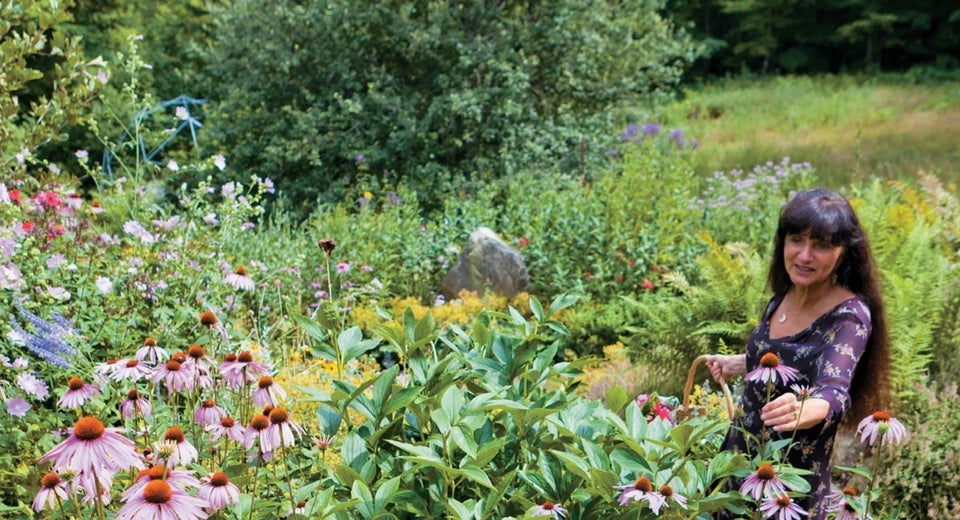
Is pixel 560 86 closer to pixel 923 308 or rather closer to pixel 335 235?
pixel 335 235

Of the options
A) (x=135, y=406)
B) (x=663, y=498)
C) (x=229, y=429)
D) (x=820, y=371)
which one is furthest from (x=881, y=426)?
(x=135, y=406)

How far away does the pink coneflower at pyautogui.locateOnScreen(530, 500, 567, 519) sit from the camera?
4.62 ft

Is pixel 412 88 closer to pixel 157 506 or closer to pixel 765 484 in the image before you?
pixel 765 484

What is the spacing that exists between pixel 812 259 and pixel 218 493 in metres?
1.69

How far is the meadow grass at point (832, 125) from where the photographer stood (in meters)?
10.5

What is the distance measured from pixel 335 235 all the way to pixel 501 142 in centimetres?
253

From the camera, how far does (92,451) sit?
1.25 metres

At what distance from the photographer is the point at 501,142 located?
7.80 metres

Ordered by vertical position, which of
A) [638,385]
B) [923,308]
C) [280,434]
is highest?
[280,434]

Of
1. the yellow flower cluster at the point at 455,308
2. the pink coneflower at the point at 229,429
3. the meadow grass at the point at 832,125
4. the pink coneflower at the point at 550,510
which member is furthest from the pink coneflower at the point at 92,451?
the meadow grass at the point at 832,125

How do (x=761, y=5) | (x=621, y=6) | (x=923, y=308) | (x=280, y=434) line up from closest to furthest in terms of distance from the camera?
(x=280, y=434) → (x=923, y=308) → (x=621, y=6) → (x=761, y=5)

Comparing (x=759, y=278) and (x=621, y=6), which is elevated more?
(x=621, y=6)

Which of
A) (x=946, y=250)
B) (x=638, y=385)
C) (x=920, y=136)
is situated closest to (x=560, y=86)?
(x=946, y=250)

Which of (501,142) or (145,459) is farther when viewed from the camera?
(501,142)
